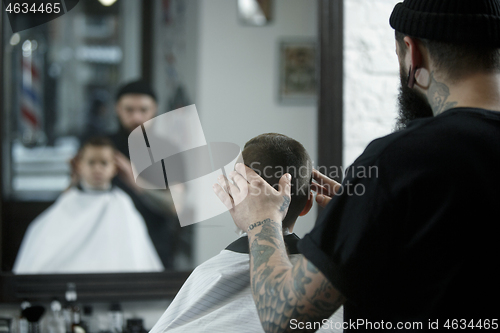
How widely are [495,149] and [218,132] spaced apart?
1131 millimetres

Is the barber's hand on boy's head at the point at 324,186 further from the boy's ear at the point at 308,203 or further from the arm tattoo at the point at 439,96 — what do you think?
the arm tattoo at the point at 439,96

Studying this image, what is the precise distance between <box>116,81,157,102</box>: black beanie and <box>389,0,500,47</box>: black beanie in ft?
4.41

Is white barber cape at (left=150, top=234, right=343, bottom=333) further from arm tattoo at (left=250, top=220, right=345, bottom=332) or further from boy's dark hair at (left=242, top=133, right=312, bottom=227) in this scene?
arm tattoo at (left=250, top=220, right=345, bottom=332)

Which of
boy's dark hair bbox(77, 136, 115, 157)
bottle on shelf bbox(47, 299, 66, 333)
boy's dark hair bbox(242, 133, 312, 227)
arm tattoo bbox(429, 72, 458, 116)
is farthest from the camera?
boy's dark hair bbox(77, 136, 115, 157)

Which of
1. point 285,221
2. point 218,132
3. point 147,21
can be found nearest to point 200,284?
point 285,221

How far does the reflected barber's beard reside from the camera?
853 millimetres

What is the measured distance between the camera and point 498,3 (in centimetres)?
74

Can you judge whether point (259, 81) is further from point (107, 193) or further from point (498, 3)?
point (498, 3)

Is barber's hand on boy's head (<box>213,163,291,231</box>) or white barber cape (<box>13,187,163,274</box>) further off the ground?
barber's hand on boy's head (<box>213,163,291,231</box>)

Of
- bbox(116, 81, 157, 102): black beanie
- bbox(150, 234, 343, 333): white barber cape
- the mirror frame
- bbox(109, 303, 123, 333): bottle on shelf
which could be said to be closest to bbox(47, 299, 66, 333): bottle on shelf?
the mirror frame

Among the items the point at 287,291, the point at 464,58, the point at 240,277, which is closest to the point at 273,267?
the point at 287,291

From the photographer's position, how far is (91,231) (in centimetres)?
183

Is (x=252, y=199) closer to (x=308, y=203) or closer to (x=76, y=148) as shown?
(x=308, y=203)

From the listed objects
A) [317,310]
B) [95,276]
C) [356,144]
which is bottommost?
[95,276]
